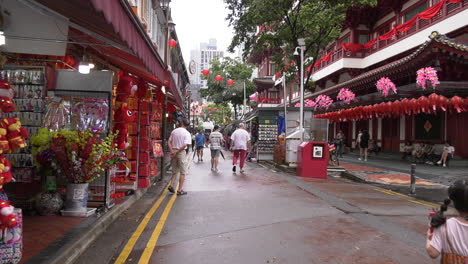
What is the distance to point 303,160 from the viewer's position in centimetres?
1410

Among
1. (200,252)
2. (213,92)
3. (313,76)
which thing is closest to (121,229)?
(200,252)

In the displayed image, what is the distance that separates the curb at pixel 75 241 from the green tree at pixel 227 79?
1638 inches

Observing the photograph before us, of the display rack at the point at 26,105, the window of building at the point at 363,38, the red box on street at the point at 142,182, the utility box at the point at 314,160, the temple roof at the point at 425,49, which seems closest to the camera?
the display rack at the point at 26,105

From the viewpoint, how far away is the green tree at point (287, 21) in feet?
61.6

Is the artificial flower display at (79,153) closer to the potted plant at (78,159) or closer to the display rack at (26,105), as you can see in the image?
the potted plant at (78,159)

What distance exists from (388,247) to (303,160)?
8.80 meters

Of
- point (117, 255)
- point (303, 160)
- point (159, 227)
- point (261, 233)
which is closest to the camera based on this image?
point (117, 255)

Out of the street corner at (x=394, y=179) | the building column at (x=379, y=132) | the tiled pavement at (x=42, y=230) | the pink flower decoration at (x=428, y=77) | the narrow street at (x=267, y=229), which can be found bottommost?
the narrow street at (x=267, y=229)

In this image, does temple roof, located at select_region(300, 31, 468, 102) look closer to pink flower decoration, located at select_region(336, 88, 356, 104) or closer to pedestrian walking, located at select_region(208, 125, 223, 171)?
pink flower decoration, located at select_region(336, 88, 356, 104)

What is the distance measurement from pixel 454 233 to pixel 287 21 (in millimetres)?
18612

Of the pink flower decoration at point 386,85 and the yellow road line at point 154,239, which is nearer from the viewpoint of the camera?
the yellow road line at point 154,239

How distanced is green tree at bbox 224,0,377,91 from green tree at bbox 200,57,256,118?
2611 cm

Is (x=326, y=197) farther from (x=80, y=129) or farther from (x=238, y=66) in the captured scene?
(x=238, y=66)

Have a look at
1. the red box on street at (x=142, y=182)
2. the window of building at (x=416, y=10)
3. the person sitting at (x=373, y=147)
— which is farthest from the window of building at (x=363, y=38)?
the red box on street at (x=142, y=182)
